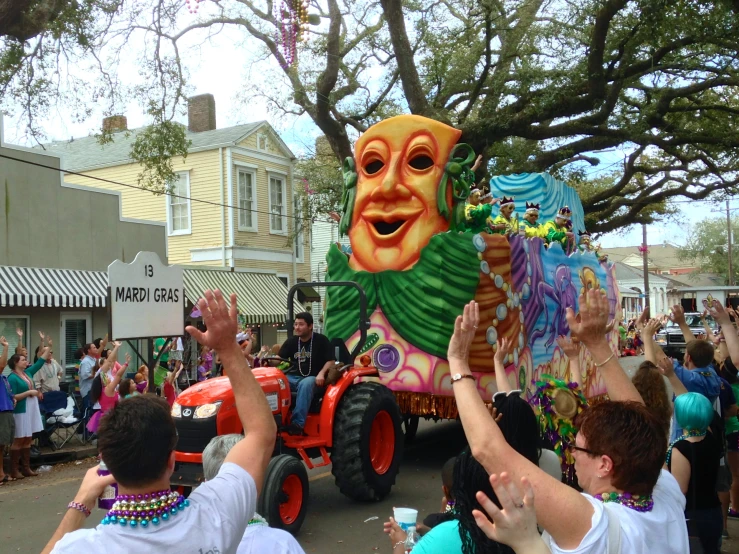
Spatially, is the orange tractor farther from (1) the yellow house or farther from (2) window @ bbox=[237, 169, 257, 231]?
(2) window @ bbox=[237, 169, 257, 231]

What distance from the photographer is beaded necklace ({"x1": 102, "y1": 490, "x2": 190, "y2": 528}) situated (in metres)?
2.01

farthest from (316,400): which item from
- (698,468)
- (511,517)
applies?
(511,517)

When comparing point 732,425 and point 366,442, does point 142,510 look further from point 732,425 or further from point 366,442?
point 732,425

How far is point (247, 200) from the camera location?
931 inches

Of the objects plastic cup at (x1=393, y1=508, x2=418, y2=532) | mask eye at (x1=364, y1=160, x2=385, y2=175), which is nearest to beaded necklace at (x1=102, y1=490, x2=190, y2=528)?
plastic cup at (x1=393, y1=508, x2=418, y2=532)

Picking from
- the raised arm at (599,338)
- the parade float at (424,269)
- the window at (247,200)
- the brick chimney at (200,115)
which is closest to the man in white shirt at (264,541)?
the raised arm at (599,338)

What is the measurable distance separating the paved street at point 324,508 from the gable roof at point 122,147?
14.6 meters

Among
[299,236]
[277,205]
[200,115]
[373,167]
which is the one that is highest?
[200,115]

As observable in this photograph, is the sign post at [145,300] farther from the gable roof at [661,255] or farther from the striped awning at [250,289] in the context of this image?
the gable roof at [661,255]

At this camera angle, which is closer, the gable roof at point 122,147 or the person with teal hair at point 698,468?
the person with teal hair at point 698,468

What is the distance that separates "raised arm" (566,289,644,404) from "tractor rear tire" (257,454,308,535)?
353 centimetres

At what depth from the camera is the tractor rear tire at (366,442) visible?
7.30m

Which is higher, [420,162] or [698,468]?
[420,162]

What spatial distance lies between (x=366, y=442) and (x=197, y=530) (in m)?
5.45
